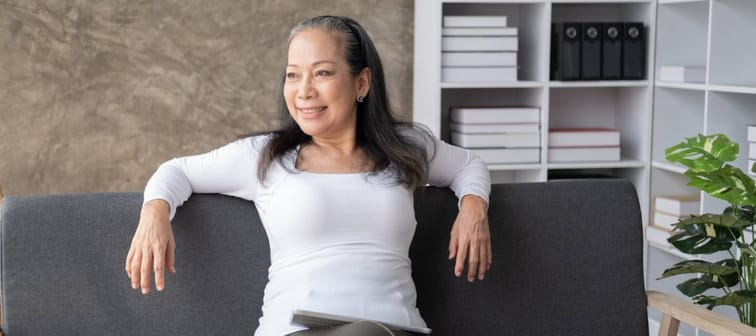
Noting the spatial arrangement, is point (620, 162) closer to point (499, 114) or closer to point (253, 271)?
point (499, 114)

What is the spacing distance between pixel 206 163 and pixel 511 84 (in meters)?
1.89

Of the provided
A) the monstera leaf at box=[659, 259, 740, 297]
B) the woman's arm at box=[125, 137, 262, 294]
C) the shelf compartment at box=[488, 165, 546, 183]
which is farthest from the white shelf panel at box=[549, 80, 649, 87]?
the woman's arm at box=[125, 137, 262, 294]

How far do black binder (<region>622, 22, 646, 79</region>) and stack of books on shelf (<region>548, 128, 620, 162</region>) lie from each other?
0.24 m

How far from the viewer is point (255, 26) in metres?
4.03

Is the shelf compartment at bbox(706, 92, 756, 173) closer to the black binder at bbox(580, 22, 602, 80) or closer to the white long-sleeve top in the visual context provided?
the black binder at bbox(580, 22, 602, 80)

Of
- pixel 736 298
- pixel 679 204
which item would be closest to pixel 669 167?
pixel 679 204

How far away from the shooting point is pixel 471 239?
91.0 inches

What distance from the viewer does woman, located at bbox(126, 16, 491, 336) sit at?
2.17m

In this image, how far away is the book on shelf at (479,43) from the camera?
3.89 metres

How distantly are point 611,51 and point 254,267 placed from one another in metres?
2.10

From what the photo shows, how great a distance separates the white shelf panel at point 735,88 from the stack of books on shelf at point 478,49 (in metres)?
0.77

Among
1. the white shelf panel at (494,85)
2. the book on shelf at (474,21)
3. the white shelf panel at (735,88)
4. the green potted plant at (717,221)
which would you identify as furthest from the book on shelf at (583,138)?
the green potted plant at (717,221)

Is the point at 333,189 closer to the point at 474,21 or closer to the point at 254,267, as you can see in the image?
the point at 254,267

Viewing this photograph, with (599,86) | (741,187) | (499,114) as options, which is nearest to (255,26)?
(499,114)
